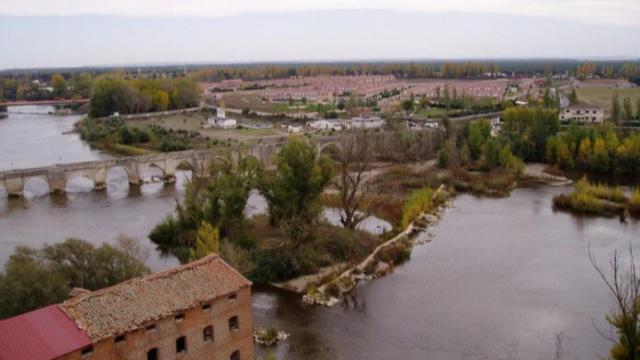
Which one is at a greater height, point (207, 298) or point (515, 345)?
point (207, 298)

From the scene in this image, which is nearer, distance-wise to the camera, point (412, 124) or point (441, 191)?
point (441, 191)

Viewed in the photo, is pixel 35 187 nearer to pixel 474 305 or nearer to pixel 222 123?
pixel 222 123

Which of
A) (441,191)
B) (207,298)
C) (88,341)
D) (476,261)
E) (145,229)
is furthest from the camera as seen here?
(441,191)

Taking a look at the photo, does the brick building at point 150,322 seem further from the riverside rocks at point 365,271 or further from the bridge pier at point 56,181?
the bridge pier at point 56,181

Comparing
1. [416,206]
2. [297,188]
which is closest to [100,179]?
[297,188]

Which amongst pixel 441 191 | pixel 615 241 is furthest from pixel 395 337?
pixel 441 191

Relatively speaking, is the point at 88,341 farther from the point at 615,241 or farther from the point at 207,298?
the point at 615,241
